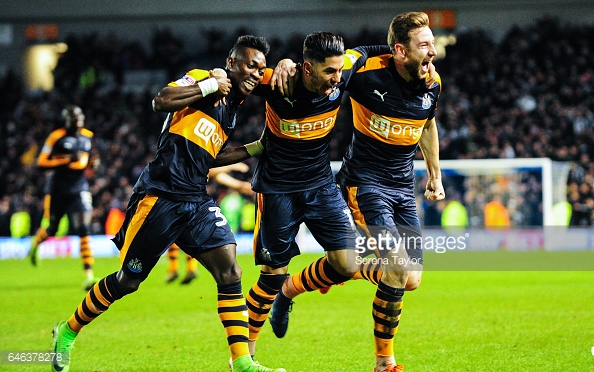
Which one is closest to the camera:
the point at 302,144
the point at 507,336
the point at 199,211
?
the point at 199,211

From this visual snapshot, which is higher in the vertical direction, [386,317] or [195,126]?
[195,126]

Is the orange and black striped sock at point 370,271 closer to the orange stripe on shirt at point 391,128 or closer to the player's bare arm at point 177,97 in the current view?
the orange stripe on shirt at point 391,128

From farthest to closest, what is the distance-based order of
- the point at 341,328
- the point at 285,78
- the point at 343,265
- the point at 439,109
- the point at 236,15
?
the point at 236,15
the point at 439,109
the point at 341,328
the point at 343,265
the point at 285,78

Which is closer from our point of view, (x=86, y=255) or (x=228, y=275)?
(x=228, y=275)

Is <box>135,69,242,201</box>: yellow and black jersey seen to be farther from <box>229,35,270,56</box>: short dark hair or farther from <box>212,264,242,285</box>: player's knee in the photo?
<box>212,264,242,285</box>: player's knee

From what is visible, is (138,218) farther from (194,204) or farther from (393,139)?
(393,139)

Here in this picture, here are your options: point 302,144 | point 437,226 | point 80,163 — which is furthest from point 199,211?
point 437,226

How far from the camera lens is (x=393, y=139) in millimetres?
6078

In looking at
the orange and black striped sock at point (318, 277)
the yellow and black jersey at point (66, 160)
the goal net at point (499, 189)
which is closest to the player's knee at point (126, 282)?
the orange and black striped sock at point (318, 277)

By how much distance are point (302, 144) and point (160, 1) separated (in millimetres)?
24283

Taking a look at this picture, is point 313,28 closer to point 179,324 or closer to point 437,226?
point 437,226

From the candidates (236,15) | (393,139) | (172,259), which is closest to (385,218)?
(393,139)

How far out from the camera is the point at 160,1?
28906 millimetres

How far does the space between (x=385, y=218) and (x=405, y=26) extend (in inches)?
55.2
